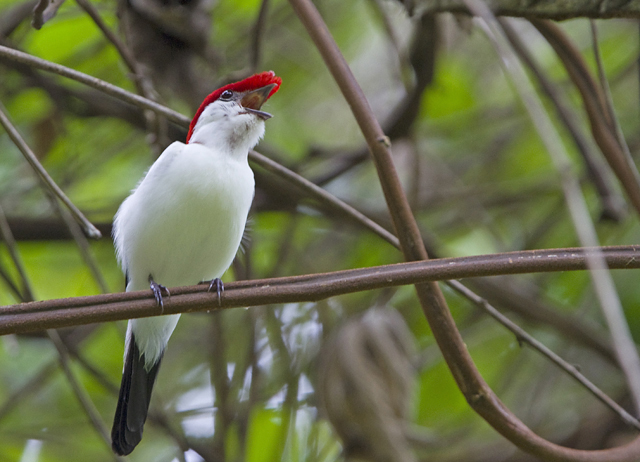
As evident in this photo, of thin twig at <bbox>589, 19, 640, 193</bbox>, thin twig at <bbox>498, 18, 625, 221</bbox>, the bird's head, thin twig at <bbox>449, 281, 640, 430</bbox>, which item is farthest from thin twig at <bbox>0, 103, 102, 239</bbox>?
thin twig at <bbox>498, 18, 625, 221</bbox>

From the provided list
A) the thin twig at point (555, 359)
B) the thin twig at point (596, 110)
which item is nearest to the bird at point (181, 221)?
the thin twig at point (555, 359)

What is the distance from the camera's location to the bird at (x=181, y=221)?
84.7 inches

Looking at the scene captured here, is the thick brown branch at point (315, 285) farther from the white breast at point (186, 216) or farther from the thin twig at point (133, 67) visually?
the thin twig at point (133, 67)

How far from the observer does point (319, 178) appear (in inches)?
128

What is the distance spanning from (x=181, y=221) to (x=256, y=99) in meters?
0.64

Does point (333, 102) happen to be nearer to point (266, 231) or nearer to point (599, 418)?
point (266, 231)

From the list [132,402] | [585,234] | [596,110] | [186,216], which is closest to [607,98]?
[596,110]

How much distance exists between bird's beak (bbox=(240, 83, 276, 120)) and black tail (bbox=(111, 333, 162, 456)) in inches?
34.9

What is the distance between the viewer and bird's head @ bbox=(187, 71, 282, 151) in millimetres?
2414

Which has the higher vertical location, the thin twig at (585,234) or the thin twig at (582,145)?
the thin twig at (582,145)

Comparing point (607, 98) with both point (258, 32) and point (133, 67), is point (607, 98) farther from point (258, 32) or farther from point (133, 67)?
point (133, 67)

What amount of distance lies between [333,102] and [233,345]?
1.69 m

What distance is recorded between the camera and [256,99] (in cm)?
257

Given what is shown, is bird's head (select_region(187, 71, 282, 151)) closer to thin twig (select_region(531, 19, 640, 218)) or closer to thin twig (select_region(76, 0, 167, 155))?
thin twig (select_region(76, 0, 167, 155))
